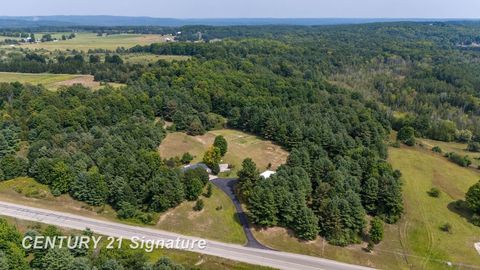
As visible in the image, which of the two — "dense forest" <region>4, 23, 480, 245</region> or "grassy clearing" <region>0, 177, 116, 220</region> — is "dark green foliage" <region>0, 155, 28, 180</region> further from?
"grassy clearing" <region>0, 177, 116, 220</region>

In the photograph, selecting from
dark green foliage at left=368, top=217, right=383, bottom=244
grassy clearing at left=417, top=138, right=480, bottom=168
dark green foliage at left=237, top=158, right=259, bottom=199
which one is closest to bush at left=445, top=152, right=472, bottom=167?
grassy clearing at left=417, top=138, right=480, bottom=168

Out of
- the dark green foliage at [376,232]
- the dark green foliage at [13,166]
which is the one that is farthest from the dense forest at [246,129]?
the dark green foliage at [376,232]

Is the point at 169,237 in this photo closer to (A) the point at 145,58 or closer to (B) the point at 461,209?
(B) the point at 461,209


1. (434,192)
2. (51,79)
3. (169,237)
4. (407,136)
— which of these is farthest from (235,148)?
(51,79)

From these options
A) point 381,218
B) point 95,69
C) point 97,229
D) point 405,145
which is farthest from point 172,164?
point 95,69

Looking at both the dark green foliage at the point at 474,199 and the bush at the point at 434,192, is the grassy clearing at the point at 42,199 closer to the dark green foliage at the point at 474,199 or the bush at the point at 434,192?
the bush at the point at 434,192

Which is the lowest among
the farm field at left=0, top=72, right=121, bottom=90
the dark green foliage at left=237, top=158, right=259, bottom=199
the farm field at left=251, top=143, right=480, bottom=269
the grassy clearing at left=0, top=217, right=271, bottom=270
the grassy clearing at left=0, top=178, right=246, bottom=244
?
the farm field at left=251, top=143, right=480, bottom=269
